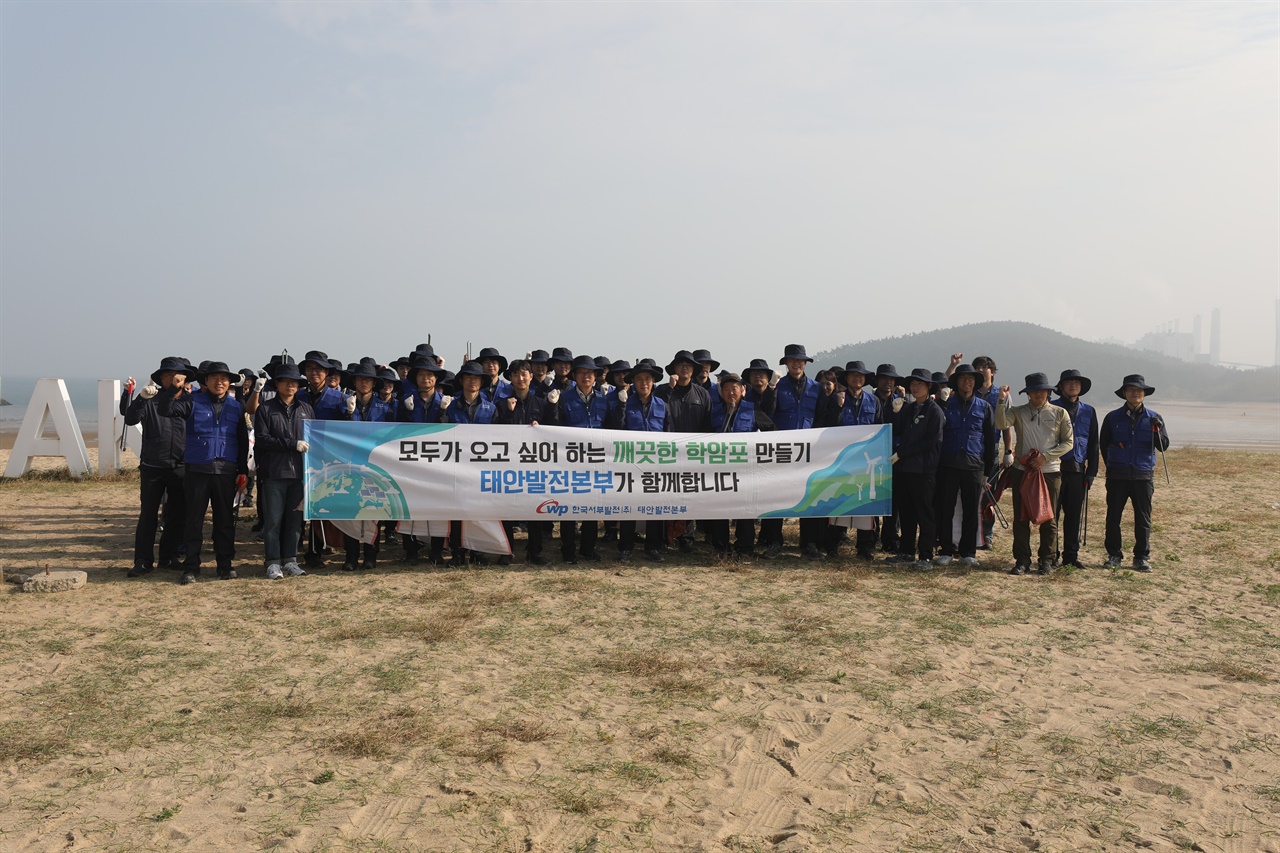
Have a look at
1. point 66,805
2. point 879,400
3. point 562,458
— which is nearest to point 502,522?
point 562,458

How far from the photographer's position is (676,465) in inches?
354

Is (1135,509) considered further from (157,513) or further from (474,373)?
(157,513)

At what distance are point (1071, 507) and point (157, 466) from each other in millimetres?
9309

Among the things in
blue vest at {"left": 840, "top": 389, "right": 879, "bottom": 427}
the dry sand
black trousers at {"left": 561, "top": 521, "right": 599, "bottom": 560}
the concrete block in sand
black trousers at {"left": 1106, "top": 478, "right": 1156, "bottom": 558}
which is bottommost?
the dry sand

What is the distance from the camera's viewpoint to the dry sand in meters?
3.71

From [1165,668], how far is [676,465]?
472 centimetres

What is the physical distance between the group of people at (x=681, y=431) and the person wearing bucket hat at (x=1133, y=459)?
1cm

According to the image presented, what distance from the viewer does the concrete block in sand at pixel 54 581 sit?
7.37 m

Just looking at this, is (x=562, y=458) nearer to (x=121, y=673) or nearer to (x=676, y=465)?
(x=676, y=465)

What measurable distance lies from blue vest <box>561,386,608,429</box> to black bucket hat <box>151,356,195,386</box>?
3900mm

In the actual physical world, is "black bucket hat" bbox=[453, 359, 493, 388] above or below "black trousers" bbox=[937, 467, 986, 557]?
above

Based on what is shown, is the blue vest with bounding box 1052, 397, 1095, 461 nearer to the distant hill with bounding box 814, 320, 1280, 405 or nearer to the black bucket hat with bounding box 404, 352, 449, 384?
the black bucket hat with bounding box 404, 352, 449, 384

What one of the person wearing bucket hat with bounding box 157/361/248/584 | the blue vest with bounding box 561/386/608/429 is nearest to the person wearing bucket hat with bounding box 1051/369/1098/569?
the blue vest with bounding box 561/386/608/429

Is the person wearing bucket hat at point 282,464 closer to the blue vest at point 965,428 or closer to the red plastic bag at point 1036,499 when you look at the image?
the blue vest at point 965,428
